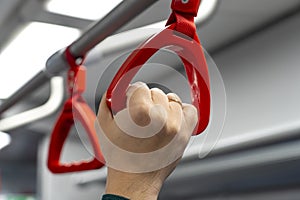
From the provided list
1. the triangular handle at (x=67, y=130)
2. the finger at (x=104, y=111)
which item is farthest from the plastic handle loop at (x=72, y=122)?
the finger at (x=104, y=111)

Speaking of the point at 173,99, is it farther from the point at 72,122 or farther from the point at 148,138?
the point at 72,122

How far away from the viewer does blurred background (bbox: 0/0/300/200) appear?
1.06m

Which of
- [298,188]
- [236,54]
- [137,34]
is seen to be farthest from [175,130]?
[236,54]

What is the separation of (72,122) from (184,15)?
0.32m

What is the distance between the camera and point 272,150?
1104 mm

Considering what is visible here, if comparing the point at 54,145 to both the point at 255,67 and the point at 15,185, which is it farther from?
the point at 15,185

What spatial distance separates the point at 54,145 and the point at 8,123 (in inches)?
19.2

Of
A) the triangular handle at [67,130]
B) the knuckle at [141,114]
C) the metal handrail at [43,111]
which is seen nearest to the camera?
the knuckle at [141,114]

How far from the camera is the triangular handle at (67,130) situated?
59 cm

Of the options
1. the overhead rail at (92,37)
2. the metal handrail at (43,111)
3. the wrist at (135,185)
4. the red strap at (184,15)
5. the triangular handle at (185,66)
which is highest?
the metal handrail at (43,111)

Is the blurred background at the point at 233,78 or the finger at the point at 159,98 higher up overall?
the blurred background at the point at 233,78

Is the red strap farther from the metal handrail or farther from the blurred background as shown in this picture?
the metal handrail

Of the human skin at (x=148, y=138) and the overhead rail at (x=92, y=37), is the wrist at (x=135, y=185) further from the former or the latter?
the overhead rail at (x=92, y=37)

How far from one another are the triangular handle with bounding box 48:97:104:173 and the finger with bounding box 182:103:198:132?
0.20 metres
